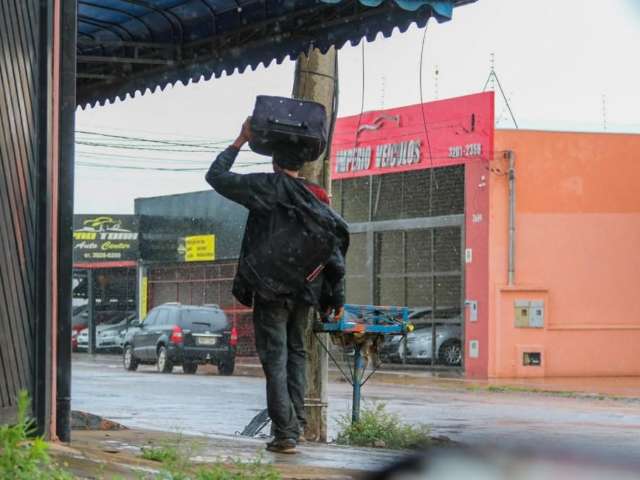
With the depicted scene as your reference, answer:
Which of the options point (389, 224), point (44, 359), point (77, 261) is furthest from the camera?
point (77, 261)

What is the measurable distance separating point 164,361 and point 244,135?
21.3 m

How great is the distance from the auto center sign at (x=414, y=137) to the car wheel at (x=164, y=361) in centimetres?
585

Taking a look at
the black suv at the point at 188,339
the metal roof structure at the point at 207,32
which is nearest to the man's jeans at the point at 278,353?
the metal roof structure at the point at 207,32

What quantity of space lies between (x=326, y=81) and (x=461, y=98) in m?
19.8

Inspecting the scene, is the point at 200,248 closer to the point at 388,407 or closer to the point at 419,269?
the point at 419,269

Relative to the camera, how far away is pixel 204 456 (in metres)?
6.54

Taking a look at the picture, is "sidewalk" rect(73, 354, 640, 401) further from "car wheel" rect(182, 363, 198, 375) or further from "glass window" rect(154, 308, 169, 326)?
"glass window" rect(154, 308, 169, 326)

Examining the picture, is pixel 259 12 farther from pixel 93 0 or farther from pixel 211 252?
pixel 211 252

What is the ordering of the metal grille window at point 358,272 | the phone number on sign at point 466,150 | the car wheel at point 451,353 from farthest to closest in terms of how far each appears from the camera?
the metal grille window at point 358,272 < the car wheel at point 451,353 < the phone number on sign at point 466,150

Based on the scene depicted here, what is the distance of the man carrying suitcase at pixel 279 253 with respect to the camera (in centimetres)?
698

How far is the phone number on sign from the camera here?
28.3m

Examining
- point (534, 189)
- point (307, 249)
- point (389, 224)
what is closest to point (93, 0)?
point (307, 249)

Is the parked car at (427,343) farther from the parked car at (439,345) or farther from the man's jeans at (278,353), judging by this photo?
the man's jeans at (278,353)

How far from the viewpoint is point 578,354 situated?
28359 mm
